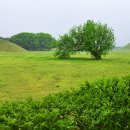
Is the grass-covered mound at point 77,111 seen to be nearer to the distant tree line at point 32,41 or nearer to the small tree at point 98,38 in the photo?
the small tree at point 98,38

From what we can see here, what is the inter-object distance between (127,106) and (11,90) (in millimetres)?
14910

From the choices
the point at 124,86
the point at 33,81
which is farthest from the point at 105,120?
the point at 33,81

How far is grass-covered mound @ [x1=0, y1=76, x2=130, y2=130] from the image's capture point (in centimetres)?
668

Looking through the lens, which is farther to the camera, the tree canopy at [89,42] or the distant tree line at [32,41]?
the distant tree line at [32,41]

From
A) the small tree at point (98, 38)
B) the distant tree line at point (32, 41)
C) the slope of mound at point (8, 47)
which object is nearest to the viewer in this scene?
the small tree at point (98, 38)

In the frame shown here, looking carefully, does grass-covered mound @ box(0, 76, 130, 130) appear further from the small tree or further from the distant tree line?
the distant tree line

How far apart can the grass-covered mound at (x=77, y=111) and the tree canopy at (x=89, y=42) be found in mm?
44770

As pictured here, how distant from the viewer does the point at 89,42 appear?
5266 centimetres

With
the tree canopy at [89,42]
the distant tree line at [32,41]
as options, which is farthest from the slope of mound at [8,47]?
the tree canopy at [89,42]

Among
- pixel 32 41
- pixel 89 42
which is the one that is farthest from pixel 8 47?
pixel 89 42

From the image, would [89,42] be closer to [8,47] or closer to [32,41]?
[8,47]

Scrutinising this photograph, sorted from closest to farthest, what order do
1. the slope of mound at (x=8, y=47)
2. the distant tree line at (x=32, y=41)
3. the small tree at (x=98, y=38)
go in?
the small tree at (x=98, y=38), the slope of mound at (x=8, y=47), the distant tree line at (x=32, y=41)

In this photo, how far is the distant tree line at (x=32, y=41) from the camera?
15038 cm

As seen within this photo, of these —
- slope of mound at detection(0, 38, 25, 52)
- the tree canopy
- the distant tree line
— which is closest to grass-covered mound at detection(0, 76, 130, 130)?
the tree canopy
